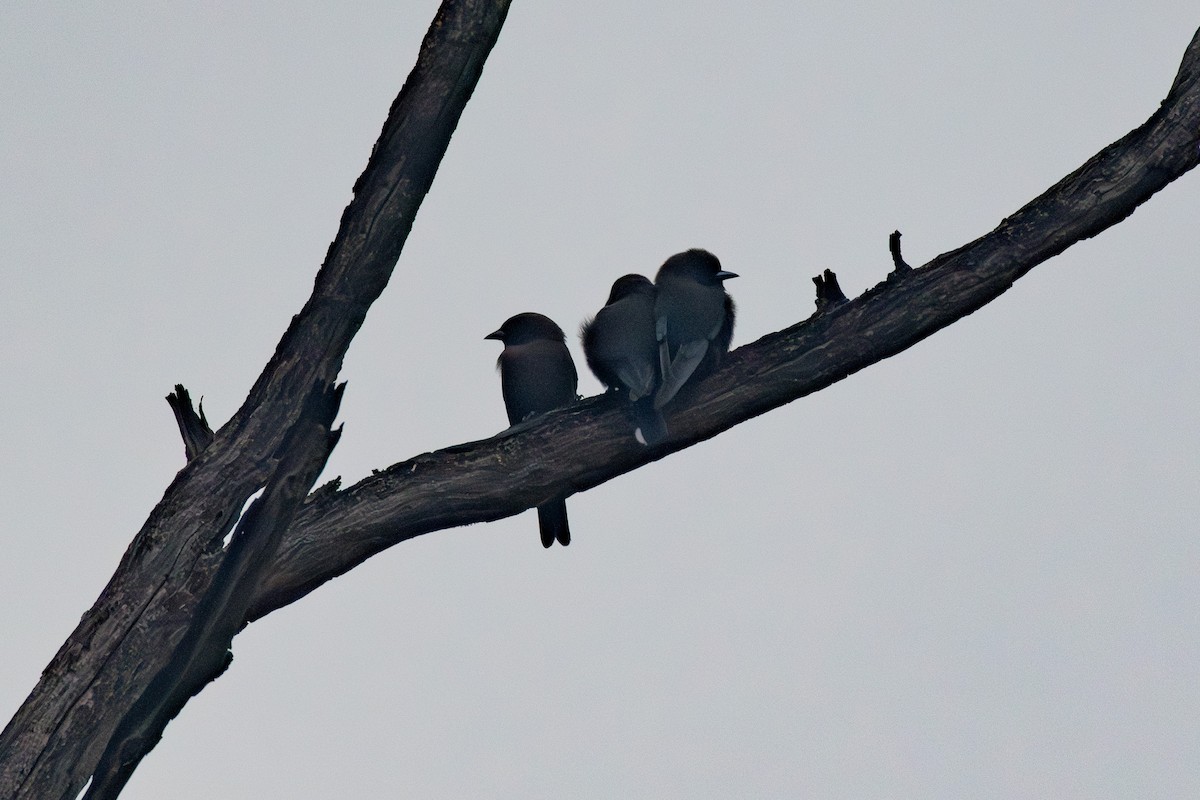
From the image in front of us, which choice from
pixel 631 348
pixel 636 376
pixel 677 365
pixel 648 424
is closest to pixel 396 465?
pixel 648 424

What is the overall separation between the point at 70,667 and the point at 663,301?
Answer: 298cm

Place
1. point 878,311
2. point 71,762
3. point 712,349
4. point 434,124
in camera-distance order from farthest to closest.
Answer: point 712,349
point 878,311
point 434,124
point 71,762

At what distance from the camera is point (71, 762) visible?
3.77m

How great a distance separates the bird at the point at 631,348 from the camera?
446 cm

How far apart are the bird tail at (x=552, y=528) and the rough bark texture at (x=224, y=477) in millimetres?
2654

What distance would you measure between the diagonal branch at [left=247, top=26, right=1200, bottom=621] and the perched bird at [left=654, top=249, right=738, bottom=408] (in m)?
0.18

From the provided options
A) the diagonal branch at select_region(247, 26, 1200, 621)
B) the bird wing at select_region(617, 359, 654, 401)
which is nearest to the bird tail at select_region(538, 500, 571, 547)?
the bird wing at select_region(617, 359, 654, 401)

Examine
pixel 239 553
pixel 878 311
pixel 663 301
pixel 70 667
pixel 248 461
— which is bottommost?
pixel 70 667

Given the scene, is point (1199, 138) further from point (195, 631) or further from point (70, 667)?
point (70, 667)

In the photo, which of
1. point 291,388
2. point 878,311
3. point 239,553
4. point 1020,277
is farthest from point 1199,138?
point 239,553

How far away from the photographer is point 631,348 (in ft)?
17.5

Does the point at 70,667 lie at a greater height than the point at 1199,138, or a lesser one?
lesser

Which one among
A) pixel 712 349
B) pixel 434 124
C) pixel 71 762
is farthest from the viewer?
pixel 712 349

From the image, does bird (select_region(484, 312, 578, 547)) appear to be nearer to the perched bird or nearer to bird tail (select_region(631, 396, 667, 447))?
the perched bird
